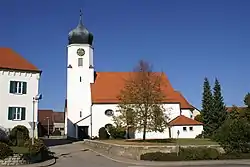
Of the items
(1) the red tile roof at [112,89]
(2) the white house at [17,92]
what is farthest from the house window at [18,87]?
(1) the red tile roof at [112,89]

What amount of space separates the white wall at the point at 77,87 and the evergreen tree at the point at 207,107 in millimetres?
20237

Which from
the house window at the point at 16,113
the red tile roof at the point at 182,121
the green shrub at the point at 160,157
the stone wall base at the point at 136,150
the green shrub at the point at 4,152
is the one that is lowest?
the green shrub at the point at 160,157

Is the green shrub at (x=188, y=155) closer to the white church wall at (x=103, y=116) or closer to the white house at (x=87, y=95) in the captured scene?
the white church wall at (x=103, y=116)

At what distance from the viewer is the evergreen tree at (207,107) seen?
56.8 metres

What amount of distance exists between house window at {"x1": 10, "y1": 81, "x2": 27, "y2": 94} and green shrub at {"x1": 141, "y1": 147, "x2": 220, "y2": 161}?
→ 18.0m

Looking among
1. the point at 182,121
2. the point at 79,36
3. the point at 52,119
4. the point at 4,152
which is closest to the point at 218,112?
the point at 182,121

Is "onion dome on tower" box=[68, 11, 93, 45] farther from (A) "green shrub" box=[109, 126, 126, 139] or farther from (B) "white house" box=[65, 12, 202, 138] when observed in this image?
(A) "green shrub" box=[109, 126, 126, 139]

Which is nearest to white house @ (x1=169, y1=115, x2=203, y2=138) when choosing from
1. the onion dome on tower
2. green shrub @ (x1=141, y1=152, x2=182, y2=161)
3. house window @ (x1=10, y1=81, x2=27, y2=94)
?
the onion dome on tower

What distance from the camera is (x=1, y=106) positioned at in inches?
1464

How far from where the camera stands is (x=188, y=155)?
2711 centimetres

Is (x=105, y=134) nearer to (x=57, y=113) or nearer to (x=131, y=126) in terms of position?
(x=131, y=126)

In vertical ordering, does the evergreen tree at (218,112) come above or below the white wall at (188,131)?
above

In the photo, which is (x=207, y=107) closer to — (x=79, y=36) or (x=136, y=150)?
(x=79, y=36)

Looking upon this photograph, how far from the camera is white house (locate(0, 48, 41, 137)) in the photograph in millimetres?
37344
